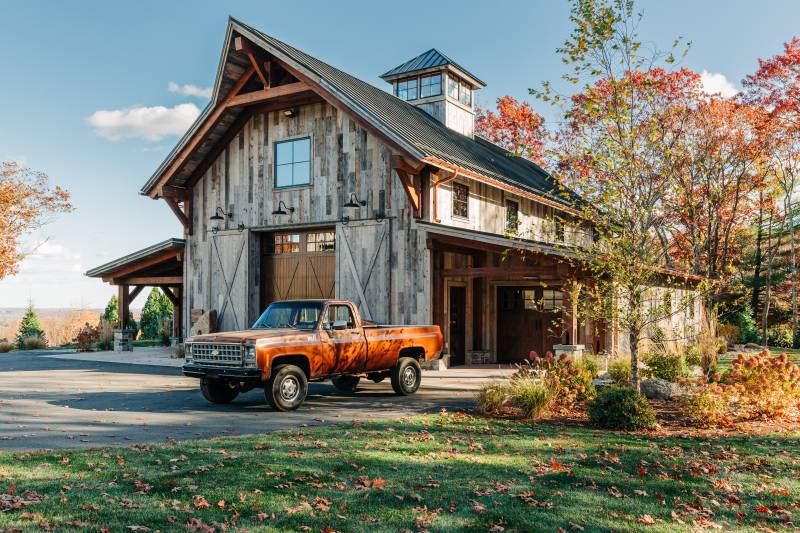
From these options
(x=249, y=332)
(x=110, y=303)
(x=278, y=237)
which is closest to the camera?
(x=249, y=332)

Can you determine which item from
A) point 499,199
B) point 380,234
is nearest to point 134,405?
point 380,234

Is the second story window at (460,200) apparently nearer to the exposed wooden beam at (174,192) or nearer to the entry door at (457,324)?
the entry door at (457,324)

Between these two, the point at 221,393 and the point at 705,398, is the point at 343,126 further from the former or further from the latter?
the point at 705,398

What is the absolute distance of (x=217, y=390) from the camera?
12.6m

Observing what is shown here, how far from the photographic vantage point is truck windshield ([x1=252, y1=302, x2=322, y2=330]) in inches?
500

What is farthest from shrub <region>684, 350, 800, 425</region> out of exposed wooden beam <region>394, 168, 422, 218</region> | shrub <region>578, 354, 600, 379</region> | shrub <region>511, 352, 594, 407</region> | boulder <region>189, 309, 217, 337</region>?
boulder <region>189, 309, 217, 337</region>

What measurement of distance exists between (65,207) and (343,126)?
27.2 m

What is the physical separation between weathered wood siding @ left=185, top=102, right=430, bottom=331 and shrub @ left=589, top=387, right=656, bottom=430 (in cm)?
827

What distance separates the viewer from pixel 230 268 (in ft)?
73.6

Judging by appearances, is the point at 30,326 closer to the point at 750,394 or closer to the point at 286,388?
the point at 286,388

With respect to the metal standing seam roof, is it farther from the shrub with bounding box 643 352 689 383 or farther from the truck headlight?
the shrub with bounding box 643 352 689 383

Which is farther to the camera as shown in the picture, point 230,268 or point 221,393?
point 230,268

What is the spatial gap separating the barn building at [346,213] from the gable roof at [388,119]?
2.6 inches

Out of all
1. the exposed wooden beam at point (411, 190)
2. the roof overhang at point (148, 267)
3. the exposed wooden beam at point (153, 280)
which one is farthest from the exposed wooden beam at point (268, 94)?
the exposed wooden beam at point (153, 280)
